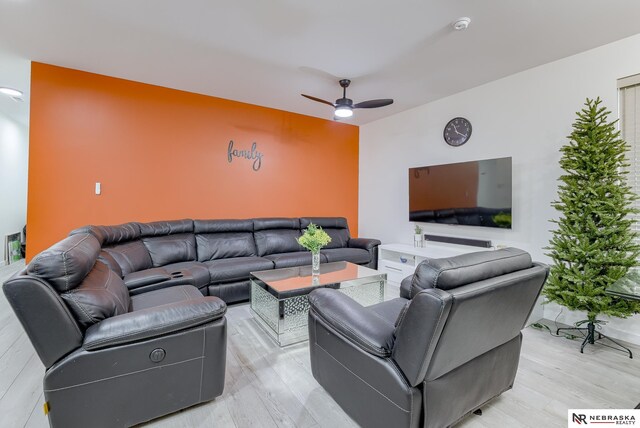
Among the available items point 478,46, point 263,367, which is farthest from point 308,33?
point 263,367

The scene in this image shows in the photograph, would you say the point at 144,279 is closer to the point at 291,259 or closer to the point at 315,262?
the point at 315,262

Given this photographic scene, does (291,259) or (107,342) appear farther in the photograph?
(291,259)

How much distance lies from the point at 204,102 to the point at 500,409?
4678mm

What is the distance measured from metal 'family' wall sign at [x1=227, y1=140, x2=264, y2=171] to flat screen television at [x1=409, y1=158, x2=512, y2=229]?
246cm

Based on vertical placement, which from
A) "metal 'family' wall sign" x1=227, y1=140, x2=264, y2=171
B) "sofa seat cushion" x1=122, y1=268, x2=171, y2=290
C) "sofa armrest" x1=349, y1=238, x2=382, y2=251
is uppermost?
"metal 'family' wall sign" x1=227, y1=140, x2=264, y2=171

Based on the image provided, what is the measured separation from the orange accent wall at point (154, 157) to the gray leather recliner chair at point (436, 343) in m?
3.24

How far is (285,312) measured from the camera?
8.77 ft

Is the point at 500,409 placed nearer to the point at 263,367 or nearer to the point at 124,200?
the point at 263,367

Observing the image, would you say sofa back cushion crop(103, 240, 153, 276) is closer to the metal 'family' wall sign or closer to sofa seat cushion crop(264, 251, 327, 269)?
sofa seat cushion crop(264, 251, 327, 269)

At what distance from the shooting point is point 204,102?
427cm

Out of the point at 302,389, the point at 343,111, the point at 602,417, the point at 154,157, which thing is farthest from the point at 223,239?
the point at 602,417

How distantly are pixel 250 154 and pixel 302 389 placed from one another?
360cm

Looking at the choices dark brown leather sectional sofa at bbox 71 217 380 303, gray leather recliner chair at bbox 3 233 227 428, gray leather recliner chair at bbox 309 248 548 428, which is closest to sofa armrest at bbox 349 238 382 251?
dark brown leather sectional sofa at bbox 71 217 380 303

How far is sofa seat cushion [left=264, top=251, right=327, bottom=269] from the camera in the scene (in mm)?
3854
